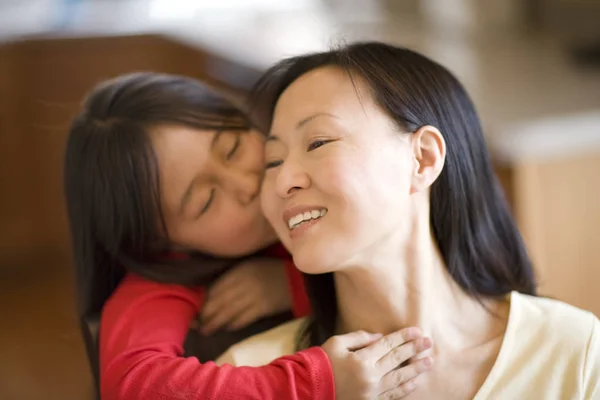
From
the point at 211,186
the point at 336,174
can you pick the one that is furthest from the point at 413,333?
the point at 211,186

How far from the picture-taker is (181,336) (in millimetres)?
1073

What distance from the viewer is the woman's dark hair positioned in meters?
1.00

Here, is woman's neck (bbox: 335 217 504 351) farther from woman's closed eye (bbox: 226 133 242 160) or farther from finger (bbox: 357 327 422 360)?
woman's closed eye (bbox: 226 133 242 160)

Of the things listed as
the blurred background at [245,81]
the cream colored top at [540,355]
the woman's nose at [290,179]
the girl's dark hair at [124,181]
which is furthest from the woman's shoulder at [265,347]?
the blurred background at [245,81]

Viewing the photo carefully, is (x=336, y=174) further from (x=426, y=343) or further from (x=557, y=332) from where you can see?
(x=557, y=332)

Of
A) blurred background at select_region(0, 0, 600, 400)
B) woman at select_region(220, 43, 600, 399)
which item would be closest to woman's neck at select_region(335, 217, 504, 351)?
woman at select_region(220, 43, 600, 399)

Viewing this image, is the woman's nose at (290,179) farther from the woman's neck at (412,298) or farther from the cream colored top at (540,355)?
the cream colored top at (540,355)

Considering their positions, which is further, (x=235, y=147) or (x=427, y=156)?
(x=235, y=147)

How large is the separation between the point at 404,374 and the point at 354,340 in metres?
0.08

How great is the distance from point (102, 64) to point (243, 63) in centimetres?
77

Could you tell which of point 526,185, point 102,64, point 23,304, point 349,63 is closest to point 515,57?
point 526,185

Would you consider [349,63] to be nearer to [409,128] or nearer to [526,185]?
[409,128]

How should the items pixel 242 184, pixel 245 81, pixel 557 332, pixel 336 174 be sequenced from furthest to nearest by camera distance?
pixel 245 81, pixel 242 184, pixel 557 332, pixel 336 174

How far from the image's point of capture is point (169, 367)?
3.12ft
